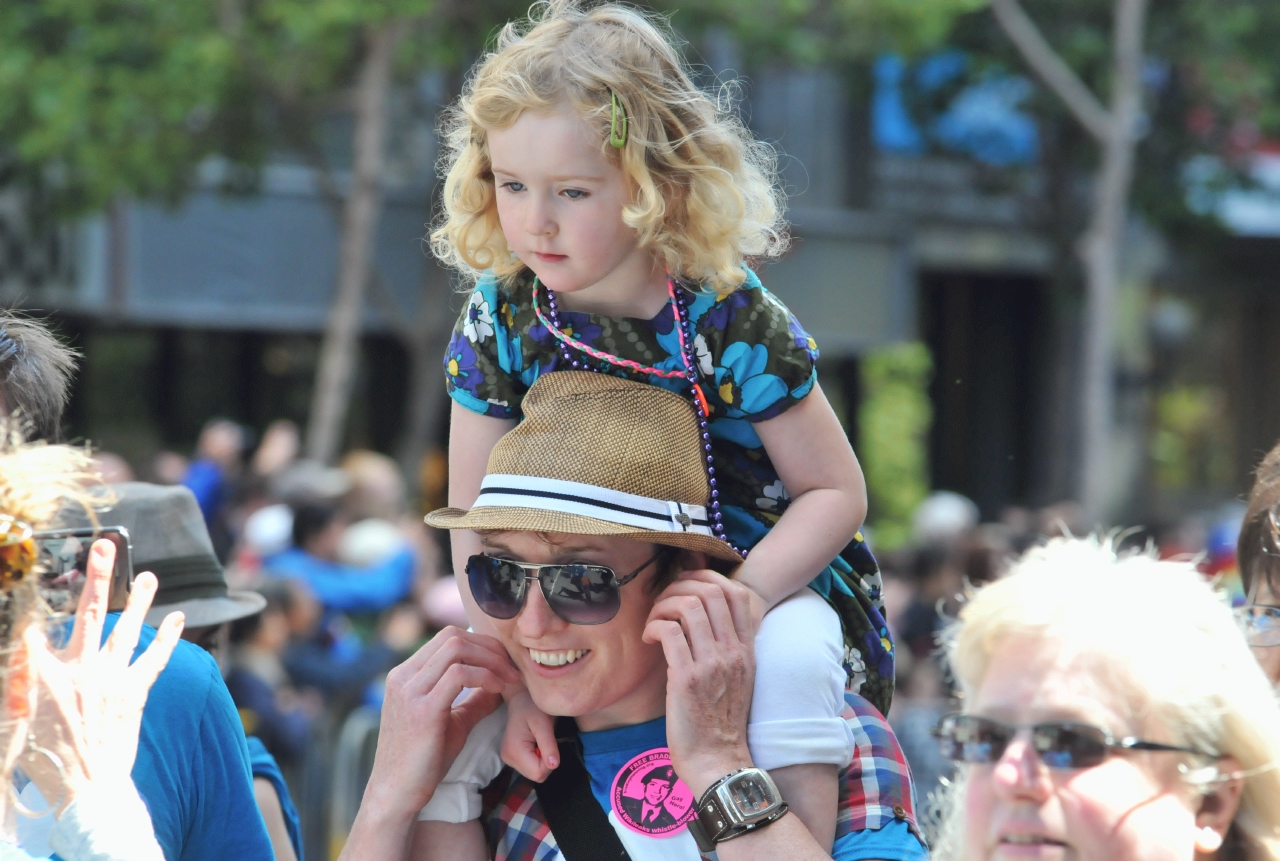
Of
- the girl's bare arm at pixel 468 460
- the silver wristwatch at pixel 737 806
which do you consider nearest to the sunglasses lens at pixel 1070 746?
the silver wristwatch at pixel 737 806

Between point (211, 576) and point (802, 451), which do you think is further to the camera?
point (211, 576)

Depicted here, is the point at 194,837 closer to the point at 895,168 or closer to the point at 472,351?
the point at 472,351

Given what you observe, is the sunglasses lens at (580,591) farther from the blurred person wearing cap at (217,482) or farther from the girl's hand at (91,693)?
the blurred person wearing cap at (217,482)

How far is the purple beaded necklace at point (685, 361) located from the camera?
99.4 inches

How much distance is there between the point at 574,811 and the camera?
245 centimetres

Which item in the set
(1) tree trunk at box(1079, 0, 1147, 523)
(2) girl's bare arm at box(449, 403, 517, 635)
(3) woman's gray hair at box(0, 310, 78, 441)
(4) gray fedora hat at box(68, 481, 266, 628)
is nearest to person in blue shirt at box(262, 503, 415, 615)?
(4) gray fedora hat at box(68, 481, 266, 628)

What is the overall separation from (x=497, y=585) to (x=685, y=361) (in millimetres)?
479

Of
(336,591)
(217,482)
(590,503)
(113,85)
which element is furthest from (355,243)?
(590,503)

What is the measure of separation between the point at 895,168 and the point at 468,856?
17303 millimetres

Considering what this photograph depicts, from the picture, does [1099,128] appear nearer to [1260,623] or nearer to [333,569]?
[333,569]

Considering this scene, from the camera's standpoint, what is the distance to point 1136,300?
20.6 m

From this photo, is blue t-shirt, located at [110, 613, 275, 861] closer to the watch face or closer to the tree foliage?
the watch face

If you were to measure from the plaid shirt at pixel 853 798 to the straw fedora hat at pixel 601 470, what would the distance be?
35cm

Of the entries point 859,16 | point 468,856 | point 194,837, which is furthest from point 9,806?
point 859,16
